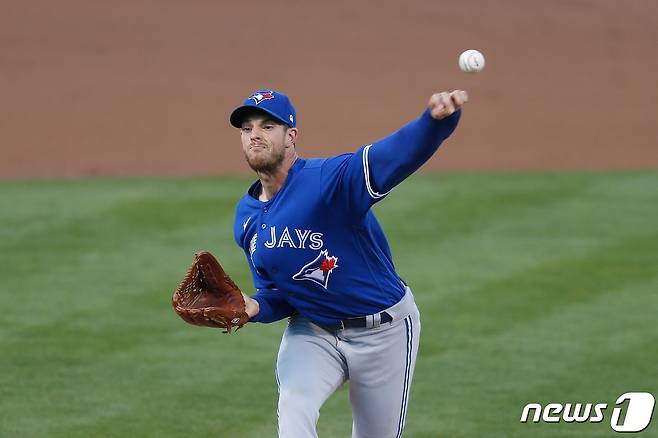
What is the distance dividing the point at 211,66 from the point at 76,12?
254 cm

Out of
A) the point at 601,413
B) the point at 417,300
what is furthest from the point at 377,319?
the point at 417,300

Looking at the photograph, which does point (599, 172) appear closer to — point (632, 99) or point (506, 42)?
point (632, 99)

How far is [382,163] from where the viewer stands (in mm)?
4926

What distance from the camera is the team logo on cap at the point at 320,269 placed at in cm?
538

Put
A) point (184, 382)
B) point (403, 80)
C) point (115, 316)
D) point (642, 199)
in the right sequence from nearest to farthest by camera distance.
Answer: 1. point (184, 382)
2. point (115, 316)
3. point (642, 199)
4. point (403, 80)

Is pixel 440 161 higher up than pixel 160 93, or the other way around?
pixel 160 93

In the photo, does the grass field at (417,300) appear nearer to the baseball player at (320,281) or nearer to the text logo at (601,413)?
the text logo at (601,413)

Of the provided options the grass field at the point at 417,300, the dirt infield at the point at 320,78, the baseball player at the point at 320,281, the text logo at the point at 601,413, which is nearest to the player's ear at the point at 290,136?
the baseball player at the point at 320,281

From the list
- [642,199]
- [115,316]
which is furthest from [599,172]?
[115,316]

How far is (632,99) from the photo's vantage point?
1596 centimetres

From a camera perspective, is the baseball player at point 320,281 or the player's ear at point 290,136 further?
the player's ear at point 290,136

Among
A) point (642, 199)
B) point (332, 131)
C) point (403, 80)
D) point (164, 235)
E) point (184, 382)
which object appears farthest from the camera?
point (403, 80)

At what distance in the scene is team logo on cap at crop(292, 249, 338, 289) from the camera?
17.6 feet

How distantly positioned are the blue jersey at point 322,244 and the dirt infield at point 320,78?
29.0 feet
